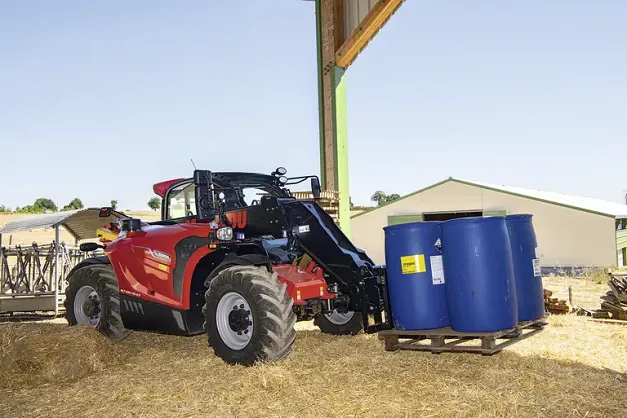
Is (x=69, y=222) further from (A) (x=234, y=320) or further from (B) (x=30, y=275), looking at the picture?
(A) (x=234, y=320)

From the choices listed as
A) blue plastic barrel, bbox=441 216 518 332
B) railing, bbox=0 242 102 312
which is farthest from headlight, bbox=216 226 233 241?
railing, bbox=0 242 102 312

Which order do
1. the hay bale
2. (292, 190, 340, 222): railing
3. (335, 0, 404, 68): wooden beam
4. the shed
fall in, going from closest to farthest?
the hay bale < (335, 0, 404, 68): wooden beam < (292, 190, 340, 222): railing < the shed

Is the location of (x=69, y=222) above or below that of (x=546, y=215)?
below

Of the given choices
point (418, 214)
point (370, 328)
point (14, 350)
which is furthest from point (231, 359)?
point (418, 214)

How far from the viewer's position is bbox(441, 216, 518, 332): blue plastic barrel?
16.7 ft

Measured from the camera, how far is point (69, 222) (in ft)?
42.1

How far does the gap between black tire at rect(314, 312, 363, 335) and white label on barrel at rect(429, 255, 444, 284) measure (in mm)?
1973

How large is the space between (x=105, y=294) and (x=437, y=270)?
4.14 meters

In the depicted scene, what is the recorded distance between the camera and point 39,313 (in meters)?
12.8

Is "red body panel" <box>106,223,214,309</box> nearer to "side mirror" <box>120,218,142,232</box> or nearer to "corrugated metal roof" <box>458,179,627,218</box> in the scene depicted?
"side mirror" <box>120,218,142,232</box>

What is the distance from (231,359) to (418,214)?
16.9m

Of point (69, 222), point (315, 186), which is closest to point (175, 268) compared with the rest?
point (315, 186)

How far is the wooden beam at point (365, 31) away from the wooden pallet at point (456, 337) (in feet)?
20.5

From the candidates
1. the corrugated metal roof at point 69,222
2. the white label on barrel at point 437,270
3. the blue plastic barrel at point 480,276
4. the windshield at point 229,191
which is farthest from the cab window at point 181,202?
the corrugated metal roof at point 69,222
